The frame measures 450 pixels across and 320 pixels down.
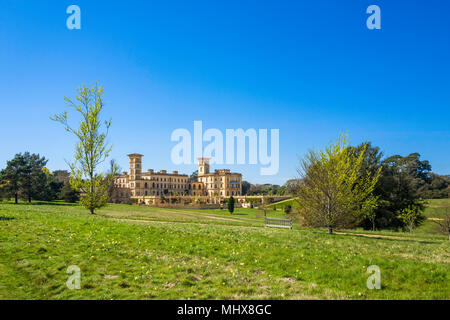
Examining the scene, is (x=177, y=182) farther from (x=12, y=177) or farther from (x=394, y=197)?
(x=394, y=197)

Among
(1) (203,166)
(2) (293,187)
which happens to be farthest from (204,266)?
(1) (203,166)

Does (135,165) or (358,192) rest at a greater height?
(135,165)

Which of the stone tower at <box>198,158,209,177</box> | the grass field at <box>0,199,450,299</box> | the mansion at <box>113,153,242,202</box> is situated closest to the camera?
the grass field at <box>0,199,450,299</box>

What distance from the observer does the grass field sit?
24.6ft

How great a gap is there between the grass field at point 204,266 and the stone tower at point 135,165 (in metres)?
97.4

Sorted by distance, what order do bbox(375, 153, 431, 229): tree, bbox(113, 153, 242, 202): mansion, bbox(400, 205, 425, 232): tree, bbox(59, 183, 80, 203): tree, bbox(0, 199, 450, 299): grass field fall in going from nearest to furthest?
bbox(0, 199, 450, 299): grass field → bbox(400, 205, 425, 232): tree → bbox(375, 153, 431, 229): tree → bbox(59, 183, 80, 203): tree → bbox(113, 153, 242, 202): mansion

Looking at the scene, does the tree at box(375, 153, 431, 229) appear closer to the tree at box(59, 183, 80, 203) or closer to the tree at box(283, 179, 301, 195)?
the tree at box(283, 179, 301, 195)

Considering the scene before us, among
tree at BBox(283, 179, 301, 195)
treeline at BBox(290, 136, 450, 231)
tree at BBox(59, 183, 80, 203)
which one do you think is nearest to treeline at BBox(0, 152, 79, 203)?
tree at BBox(59, 183, 80, 203)

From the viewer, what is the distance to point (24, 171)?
163 ft

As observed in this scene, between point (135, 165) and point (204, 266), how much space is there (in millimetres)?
104885

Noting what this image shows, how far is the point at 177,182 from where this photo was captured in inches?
4734

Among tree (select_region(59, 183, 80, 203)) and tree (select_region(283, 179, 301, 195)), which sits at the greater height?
tree (select_region(283, 179, 301, 195))
